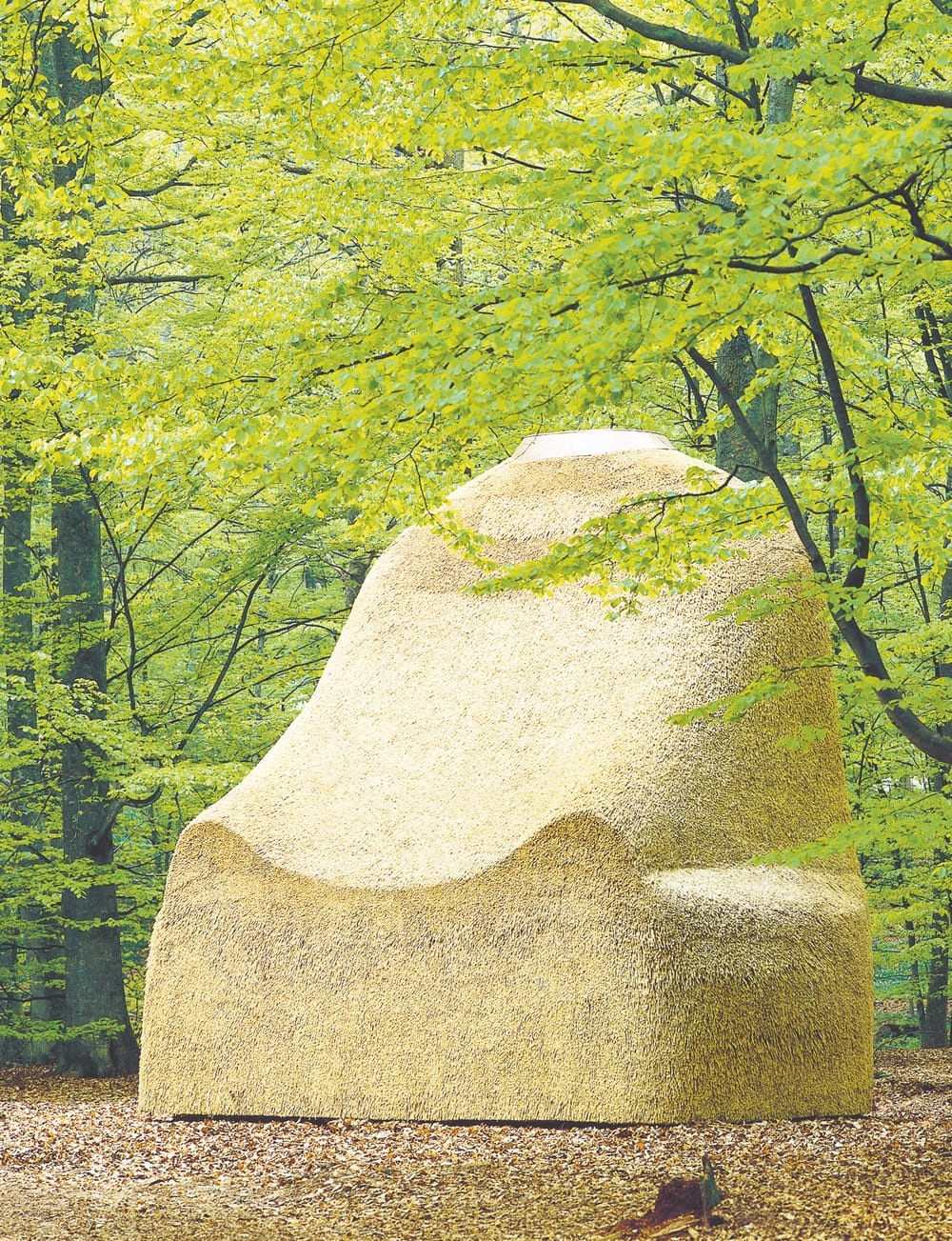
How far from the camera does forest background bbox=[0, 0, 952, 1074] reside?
424 cm

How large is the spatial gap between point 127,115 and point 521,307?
7.32 m

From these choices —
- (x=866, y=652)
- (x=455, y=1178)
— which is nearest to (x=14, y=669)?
(x=455, y=1178)

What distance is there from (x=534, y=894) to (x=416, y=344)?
3.92 m

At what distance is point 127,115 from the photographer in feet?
32.8

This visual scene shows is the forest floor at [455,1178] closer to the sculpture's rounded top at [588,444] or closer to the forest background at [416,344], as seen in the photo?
the forest background at [416,344]

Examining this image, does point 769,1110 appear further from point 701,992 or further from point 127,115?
point 127,115

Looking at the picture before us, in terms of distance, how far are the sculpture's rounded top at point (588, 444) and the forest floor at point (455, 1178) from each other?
487 cm

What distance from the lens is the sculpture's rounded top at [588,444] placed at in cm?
980

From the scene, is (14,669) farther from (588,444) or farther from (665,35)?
(665,35)

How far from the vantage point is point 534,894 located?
7340 millimetres

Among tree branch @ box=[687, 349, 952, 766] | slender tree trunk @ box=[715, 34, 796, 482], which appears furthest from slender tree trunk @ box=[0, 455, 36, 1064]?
tree branch @ box=[687, 349, 952, 766]

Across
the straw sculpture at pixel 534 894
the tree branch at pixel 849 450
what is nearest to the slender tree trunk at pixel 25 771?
the straw sculpture at pixel 534 894

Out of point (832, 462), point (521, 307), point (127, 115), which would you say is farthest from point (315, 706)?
point (521, 307)

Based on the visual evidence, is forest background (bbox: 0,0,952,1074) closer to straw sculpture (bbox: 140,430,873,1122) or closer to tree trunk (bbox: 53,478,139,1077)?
tree trunk (bbox: 53,478,139,1077)
